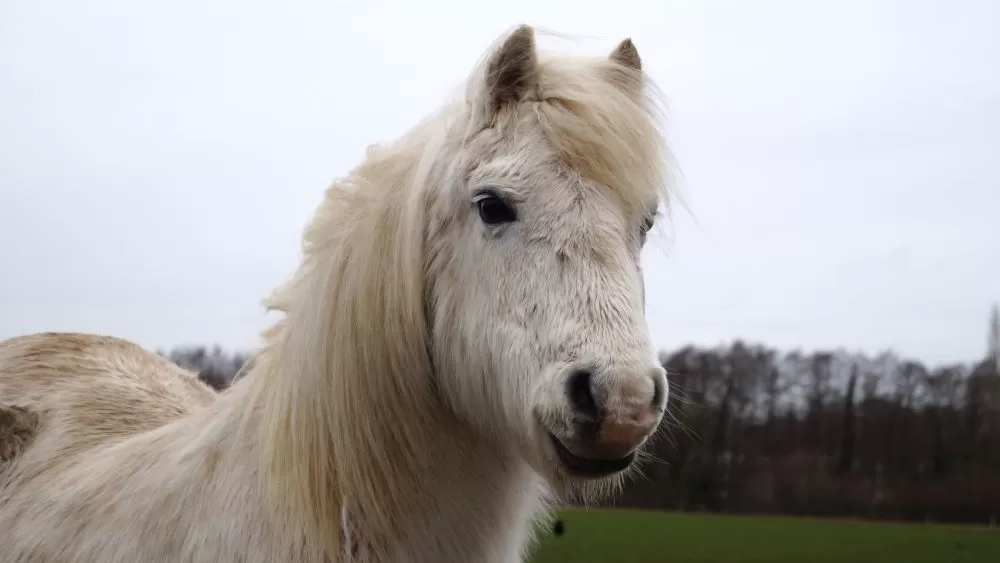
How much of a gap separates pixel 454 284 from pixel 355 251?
41cm

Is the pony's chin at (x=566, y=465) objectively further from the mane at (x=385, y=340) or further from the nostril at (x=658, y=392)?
the mane at (x=385, y=340)

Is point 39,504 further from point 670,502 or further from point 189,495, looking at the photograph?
point 670,502

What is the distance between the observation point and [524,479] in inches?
109

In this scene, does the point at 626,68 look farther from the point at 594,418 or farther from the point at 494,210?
the point at 594,418

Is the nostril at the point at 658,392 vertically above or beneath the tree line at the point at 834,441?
above

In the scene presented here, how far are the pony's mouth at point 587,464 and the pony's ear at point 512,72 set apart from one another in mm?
1016

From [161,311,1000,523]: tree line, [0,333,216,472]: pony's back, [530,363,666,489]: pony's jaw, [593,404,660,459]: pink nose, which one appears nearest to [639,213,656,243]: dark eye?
[530,363,666,489]: pony's jaw

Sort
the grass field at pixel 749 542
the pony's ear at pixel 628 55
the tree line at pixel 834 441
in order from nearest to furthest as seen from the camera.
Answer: the pony's ear at pixel 628 55
the grass field at pixel 749 542
the tree line at pixel 834 441

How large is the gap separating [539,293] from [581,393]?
317 millimetres

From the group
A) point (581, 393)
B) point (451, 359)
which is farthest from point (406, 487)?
point (581, 393)

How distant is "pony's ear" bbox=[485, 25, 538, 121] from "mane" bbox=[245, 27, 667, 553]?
5 cm

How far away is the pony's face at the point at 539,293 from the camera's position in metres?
2.06

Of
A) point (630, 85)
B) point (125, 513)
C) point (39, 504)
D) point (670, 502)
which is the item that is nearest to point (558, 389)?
point (630, 85)

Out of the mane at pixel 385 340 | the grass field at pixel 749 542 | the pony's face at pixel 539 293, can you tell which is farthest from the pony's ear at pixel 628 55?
the grass field at pixel 749 542
